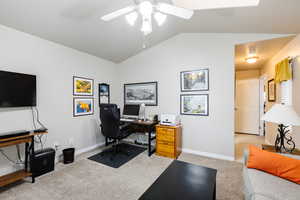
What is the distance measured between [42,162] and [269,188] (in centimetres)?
303

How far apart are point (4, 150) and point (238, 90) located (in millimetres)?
6371

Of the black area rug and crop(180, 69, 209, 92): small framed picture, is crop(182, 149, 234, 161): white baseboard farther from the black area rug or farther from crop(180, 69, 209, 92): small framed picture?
crop(180, 69, 209, 92): small framed picture

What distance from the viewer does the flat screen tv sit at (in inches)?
79.5

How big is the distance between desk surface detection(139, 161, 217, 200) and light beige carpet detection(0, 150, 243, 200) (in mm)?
543

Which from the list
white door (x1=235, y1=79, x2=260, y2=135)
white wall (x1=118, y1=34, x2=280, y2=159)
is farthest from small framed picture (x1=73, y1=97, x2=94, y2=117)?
white door (x1=235, y1=79, x2=260, y2=135)

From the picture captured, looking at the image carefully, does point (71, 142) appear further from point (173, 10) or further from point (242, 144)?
point (242, 144)

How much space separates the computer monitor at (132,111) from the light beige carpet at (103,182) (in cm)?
118

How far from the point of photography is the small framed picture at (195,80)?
3.06 metres

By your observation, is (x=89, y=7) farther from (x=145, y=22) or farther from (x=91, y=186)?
(x=91, y=186)

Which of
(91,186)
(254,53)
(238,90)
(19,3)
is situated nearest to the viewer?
(19,3)

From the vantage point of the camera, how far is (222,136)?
115 inches

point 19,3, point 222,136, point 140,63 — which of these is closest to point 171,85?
point 140,63

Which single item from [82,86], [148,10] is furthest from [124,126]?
[148,10]

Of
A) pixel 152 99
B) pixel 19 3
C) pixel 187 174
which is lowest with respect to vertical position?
pixel 187 174
